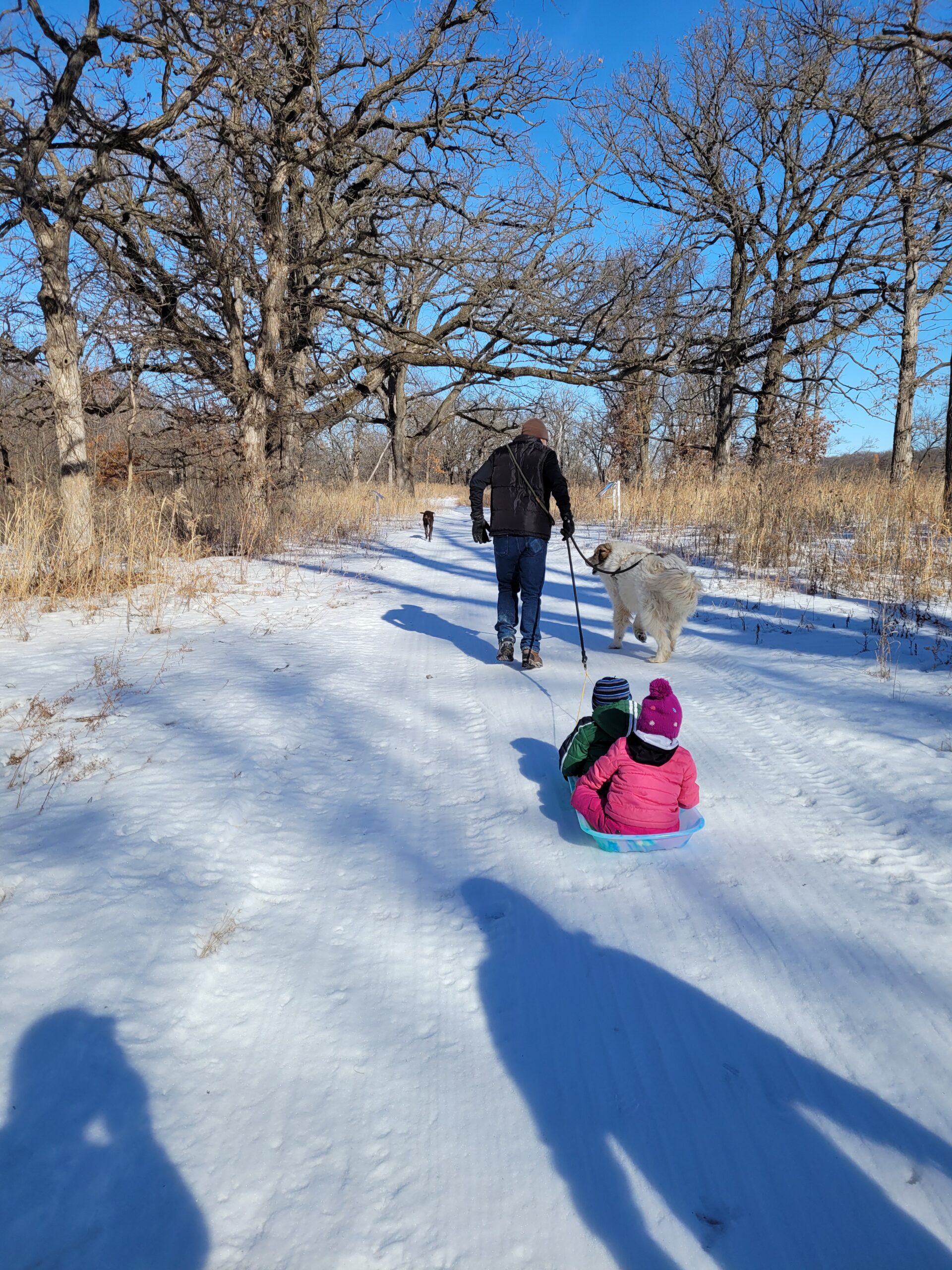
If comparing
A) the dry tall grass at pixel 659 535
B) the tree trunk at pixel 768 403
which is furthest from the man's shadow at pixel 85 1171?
the tree trunk at pixel 768 403

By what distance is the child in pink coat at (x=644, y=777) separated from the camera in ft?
10.3

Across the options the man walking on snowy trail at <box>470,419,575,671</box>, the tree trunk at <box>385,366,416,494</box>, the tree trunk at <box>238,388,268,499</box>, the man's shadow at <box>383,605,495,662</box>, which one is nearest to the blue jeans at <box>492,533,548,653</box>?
the man walking on snowy trail at <box>470,419,575,671</box>

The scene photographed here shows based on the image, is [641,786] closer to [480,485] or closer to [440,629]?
[480,485]

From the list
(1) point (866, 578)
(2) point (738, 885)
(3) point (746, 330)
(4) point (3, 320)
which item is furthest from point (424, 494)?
(2) point (738, 885)

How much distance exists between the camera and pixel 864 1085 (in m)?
2.01

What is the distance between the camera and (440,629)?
7.67m

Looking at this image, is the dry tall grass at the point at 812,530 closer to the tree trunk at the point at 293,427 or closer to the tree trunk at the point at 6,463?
the tree trunk at the point at 293,427

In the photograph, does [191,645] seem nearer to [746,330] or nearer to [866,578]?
[866,578]

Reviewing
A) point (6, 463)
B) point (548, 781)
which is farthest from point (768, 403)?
point (6, 463)

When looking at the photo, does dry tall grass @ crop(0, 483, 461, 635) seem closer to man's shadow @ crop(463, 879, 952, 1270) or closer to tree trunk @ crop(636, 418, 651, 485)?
man's shadow @ crop(463, 879, 952, 1270)

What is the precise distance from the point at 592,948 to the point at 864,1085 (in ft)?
3.09

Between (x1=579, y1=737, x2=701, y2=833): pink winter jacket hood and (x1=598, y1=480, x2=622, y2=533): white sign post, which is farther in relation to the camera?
(x1=598, y1=480, x2=622, y2=533): white sign post

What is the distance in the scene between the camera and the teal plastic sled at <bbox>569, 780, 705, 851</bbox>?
3121 millimetres

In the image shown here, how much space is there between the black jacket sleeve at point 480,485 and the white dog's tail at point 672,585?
1632mm
